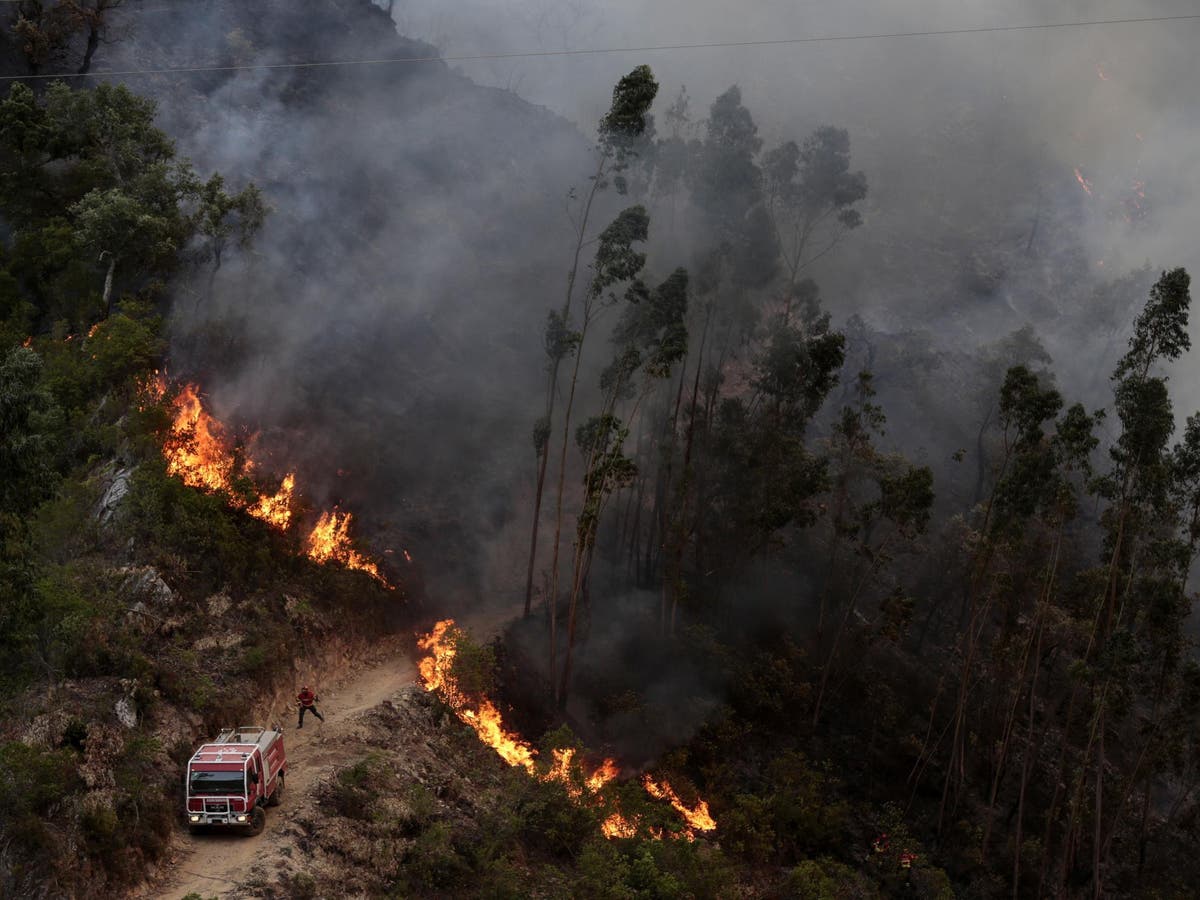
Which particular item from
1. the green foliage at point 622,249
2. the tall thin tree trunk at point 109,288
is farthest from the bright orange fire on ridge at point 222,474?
the green foliage at point 622,249

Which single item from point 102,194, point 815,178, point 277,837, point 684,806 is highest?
point 815,178

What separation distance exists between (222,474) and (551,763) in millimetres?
17086

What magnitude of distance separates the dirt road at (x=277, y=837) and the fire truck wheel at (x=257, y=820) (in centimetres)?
17

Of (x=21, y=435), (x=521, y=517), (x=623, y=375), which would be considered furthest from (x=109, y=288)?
(x=21, y=435)

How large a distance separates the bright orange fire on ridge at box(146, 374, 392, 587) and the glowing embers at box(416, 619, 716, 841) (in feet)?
17.8

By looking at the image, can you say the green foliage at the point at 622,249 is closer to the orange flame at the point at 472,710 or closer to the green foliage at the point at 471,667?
the green foliage at the point at 471,667

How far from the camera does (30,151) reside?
4775 cm

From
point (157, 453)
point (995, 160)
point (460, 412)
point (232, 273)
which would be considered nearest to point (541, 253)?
point (460, 412)

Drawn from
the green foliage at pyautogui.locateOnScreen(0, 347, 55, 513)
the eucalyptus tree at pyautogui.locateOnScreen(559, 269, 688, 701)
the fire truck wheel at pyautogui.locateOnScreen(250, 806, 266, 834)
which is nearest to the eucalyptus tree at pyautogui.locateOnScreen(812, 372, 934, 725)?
the eucalyptus tree at pyautogui.locateOnScreen(559, 269, 688, 701)

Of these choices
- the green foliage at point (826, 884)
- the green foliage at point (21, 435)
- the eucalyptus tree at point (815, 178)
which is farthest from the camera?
the eucalyptus tree at point (815, 178)

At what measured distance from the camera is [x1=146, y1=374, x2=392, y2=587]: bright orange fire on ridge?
120 ft

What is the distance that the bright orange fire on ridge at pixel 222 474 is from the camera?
36469 millimetres

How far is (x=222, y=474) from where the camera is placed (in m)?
37.3

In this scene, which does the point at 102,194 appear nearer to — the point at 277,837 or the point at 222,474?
the point at 222,474
